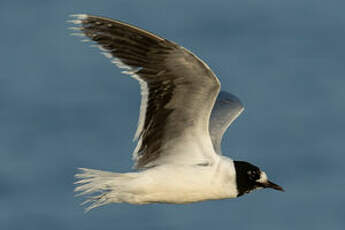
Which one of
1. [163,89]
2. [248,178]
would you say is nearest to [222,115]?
[248,178]

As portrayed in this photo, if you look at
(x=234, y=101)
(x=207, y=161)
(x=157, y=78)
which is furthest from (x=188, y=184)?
(x=234, y=101)

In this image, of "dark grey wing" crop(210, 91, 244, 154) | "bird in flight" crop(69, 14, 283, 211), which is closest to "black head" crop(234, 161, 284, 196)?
"bird in flight" crop(69, 14, 283, 211)

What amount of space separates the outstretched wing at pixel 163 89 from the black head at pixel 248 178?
1.21 ft

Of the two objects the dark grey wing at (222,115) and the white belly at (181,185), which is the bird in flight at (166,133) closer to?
the white belly at (181,185)

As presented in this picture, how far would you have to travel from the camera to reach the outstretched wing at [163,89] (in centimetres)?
1101

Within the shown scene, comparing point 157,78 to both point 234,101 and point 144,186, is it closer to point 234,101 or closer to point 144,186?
point 144,186

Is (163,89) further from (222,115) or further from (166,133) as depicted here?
Answer: (222,115)

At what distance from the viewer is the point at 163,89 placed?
1145 centimetres

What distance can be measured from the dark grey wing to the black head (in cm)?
74

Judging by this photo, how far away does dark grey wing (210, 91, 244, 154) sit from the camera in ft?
43.7

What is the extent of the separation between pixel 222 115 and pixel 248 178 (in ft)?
6.55

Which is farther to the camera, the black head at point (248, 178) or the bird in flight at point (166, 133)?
the black head at point (248, 178)

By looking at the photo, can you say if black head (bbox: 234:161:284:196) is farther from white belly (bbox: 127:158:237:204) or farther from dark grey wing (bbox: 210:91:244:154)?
dark grey wing (bbox: 210:91:244:154)

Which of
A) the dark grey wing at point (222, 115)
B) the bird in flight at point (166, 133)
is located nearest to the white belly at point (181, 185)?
the bird in flight at point (166, 133)
